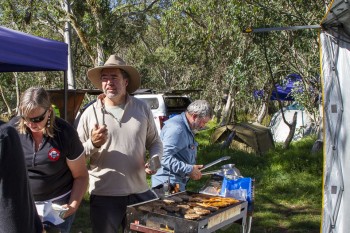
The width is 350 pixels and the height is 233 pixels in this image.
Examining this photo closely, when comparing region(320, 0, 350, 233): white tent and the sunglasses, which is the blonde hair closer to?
the sunglasses

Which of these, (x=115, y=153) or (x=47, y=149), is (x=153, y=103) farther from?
(x=47, y=149)

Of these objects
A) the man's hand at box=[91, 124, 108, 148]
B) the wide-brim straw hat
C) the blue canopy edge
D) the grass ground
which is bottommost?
the grass ground

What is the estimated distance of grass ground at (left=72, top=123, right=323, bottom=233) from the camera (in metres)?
5.72

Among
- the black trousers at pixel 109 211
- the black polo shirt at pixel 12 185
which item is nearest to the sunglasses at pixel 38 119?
the black trousers at pixel 109 211

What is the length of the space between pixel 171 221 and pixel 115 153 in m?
0.70

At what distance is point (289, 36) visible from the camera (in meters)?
9.48

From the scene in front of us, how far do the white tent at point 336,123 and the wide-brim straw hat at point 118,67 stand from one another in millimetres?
1527

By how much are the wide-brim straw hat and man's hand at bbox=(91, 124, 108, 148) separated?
19.8 inches

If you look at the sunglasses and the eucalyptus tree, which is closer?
the sunglasses

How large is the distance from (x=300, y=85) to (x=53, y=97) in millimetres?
5519

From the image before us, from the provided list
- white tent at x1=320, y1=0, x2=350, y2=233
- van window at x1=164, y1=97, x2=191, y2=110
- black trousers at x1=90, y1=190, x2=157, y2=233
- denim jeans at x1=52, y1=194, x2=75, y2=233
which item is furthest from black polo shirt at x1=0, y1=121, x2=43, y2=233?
van window at x1=164, y1=97, x2=191, y2=110

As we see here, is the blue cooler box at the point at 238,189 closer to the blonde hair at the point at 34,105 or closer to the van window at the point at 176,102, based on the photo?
the blonde hair at the point at 34,105

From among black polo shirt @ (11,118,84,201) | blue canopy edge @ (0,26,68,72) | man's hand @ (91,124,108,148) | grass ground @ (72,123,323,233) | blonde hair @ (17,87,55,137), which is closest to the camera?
blonde hair @ (17,87,55,137)

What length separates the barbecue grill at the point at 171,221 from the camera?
2658mm
